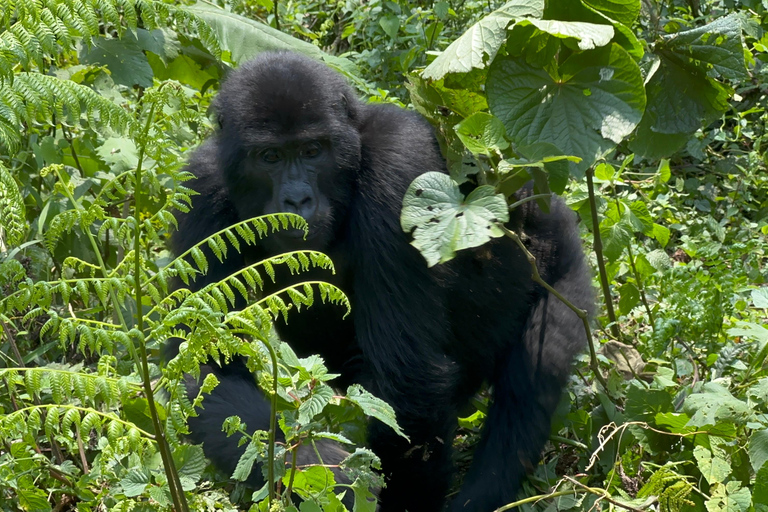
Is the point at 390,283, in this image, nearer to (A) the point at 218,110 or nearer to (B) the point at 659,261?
(A) the point at 218,110

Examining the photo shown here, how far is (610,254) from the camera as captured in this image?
3.77m

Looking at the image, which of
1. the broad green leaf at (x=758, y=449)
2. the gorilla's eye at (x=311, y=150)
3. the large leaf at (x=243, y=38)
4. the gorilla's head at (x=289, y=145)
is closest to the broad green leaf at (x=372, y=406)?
the broad green leaf at (x=758, y=449)

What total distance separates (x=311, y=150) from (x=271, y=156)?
18 centimetres

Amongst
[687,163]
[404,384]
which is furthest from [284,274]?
[687,163]

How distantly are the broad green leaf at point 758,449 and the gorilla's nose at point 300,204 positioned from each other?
1901 mm

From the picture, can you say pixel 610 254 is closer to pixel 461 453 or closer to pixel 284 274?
pixel 461 453

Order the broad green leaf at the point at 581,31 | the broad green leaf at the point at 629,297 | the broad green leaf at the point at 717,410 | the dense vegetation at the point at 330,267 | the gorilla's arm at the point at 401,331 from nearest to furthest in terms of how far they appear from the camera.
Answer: the dense vegetation at the point at 330,267
the broad green leaf at the point at 717,410
the broad green leaf at the point at 581,31
the gorilla's arm at the point at 401,331
the broad green leaf at the point at 629,297

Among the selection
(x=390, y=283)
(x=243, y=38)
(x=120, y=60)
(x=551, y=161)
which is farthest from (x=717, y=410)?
(x=243, y=38)

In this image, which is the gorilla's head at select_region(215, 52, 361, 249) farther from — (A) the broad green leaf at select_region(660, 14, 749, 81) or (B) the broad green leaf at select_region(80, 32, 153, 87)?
(A) the broad green leaf at select_region(660, 14, 749, 81)

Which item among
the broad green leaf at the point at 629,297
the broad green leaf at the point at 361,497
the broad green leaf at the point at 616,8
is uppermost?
the broad green leaf at the point at 616,8

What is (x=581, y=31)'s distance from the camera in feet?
9.81

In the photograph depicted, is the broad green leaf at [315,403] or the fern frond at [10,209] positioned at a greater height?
the fern frond at [10,209]

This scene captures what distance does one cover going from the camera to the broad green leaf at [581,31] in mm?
2959

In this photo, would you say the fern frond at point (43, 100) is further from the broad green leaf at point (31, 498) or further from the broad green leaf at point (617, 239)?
the broad green leaf at point (617, 239)
